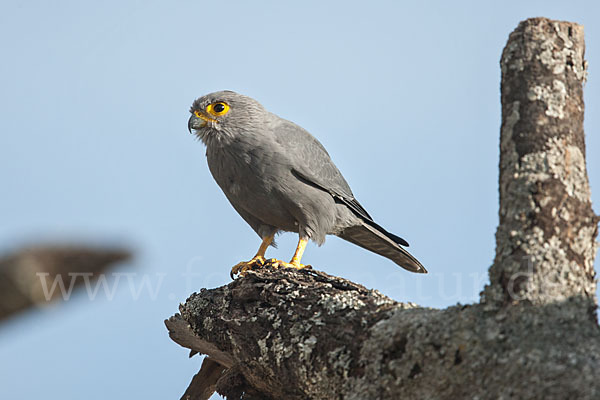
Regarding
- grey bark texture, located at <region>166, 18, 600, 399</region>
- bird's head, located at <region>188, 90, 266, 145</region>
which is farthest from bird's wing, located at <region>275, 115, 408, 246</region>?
grey bark texture, located at <region>166, 18, 600, 399</region>

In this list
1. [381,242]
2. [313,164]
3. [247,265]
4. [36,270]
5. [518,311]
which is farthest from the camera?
[381,242]

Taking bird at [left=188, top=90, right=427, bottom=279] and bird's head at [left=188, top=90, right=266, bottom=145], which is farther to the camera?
bird's head at [left=188, top=90, right=266, bottom=145]

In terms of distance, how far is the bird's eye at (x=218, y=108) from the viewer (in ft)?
18.0

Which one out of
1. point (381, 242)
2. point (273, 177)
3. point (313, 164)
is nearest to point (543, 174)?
point (273, 177)

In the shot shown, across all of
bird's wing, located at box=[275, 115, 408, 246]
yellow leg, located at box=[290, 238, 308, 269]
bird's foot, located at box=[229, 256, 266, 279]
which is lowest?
bird's foot, located at box=[229, 256, 266, 279]

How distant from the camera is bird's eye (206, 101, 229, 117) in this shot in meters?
5.47

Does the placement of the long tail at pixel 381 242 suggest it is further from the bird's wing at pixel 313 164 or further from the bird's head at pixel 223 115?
the bird's head at pixel 223 115

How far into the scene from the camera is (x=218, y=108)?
5.53m

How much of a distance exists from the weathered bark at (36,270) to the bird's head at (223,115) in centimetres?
446

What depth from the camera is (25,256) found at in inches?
27.8

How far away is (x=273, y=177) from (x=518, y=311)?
9.08 feet

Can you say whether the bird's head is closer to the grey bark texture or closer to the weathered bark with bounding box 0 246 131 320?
the grey bark texture

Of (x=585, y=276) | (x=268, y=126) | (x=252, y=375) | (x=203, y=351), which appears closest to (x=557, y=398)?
(x=585, y=276)

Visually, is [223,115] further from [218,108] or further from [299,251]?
[299,251]
